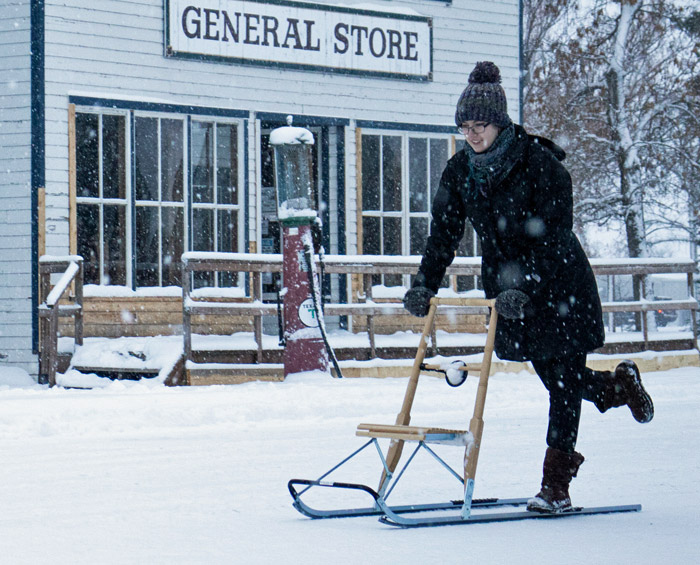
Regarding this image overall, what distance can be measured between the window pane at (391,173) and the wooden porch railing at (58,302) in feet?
14.0

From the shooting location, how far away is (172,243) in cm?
1321

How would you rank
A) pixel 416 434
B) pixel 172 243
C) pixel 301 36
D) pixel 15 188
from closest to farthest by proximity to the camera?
pixel 416 434
pixel 15 188
pixel 172 243
pixel 301 36

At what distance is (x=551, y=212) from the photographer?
192 inches

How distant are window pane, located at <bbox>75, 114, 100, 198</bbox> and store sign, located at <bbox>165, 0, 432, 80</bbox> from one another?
125 cm

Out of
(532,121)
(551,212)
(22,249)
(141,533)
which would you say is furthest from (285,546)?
(532,121)

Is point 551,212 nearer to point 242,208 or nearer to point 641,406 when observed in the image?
point 641,406

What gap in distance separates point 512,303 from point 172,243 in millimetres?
8895

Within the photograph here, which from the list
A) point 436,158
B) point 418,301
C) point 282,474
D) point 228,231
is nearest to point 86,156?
point 228,231

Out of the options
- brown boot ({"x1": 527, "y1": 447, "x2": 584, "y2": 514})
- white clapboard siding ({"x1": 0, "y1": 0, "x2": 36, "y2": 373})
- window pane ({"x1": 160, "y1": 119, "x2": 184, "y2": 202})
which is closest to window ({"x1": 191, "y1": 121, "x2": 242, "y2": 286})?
window pane ({"x1": 160, "y1": 119, "x2": 184, "y2": 202})

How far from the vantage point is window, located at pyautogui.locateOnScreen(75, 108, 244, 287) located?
12758 mm

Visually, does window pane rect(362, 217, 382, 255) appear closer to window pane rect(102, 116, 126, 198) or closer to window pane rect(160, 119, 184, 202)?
window pane rect(160, 119, 184, 202)

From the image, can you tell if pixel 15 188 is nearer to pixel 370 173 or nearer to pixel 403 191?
pixel 370 173

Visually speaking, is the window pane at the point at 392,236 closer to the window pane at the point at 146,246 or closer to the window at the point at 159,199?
the window at the point at 159,199

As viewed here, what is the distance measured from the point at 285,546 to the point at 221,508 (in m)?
0.98
